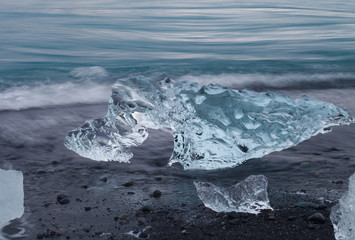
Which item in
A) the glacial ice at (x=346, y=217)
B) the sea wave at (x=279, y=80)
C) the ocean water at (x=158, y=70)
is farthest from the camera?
the sea wave at (x=279, y=80)

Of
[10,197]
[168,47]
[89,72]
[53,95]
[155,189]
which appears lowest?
[168,47]

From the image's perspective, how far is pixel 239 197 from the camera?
242 cm

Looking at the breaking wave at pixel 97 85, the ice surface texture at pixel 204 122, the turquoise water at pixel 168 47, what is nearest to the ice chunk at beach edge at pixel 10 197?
the ice surface texture at pixel 204 122

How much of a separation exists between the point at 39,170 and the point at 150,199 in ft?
2.63

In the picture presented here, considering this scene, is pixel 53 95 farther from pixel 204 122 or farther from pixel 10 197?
pixel 10 197

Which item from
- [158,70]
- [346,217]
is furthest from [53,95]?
[346,217]

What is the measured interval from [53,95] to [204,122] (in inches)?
102

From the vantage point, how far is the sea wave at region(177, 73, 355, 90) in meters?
6.18

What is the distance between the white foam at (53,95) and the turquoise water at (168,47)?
11 mm

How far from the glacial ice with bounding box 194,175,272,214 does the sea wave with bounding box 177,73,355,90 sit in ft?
12.5

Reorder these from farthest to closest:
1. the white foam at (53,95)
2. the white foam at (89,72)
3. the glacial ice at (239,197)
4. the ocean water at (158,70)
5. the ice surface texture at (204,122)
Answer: the white foam at (89,72) < the white foam at (53,95) < the ice surface texture at (204,122) < the ocean water at (158,70) < the glacial ice at (239,197)

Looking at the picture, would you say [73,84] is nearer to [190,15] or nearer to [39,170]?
[39,170]

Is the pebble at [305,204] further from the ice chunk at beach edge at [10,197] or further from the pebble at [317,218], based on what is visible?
the ice chunk at beach edge at [10,197]

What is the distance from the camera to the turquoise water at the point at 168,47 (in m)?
6.31
